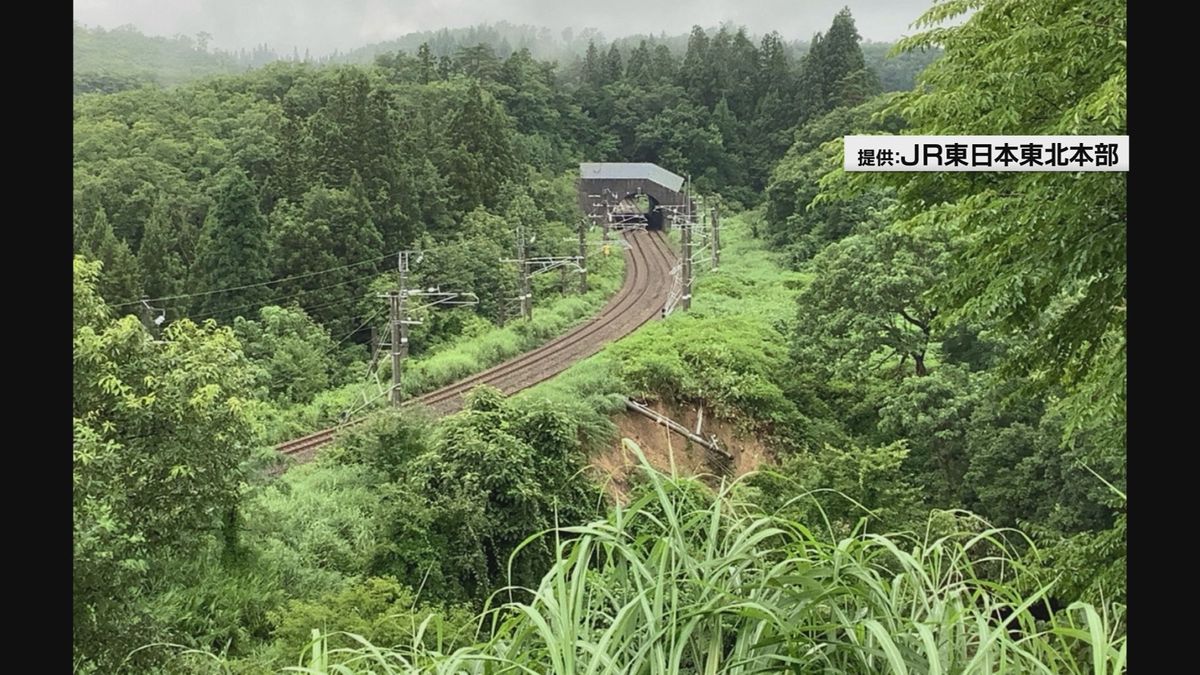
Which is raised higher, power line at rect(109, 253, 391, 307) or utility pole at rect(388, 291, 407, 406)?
power line at rect(109, 253, 391, 307)

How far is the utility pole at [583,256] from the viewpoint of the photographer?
2508 millimetres

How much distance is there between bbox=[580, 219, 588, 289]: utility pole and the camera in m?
2.51

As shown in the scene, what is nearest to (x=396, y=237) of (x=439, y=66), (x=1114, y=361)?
(x=439, y=66)

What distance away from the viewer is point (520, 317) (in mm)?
2447

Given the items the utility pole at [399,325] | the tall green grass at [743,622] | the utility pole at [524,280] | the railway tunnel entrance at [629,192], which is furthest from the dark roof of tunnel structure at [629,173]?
the tall green grass at [743,622]

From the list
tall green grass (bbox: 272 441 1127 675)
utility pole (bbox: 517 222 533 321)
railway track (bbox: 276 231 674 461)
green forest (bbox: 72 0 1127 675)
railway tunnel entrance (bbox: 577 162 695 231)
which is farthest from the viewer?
railway tunnel entrance (bbox: 577 162 695 231)

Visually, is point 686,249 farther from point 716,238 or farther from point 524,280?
point 524,280

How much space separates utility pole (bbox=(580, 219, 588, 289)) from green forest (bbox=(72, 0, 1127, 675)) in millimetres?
26

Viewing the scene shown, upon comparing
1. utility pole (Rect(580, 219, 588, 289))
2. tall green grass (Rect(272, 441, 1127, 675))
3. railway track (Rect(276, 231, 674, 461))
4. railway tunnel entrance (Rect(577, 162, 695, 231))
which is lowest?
tall green grass (Rect(272, 441, 1127, 675))

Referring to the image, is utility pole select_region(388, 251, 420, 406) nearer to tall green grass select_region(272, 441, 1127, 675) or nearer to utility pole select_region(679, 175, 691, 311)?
utility pole select_region(679, 175, 691, 311)

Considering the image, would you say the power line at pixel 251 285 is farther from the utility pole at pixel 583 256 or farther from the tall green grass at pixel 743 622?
the tall green grass at pixel 743 622

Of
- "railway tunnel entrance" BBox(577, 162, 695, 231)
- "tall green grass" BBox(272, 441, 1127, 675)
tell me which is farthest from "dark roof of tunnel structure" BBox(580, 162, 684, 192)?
"tall green grass" BBox(272, 441, 1127, 675)

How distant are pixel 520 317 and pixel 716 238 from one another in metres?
0.60

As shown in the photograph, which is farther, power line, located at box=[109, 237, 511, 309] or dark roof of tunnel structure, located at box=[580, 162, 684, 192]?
dark roof of tunnel structure, located at box=[580, 162, 684, 192]
